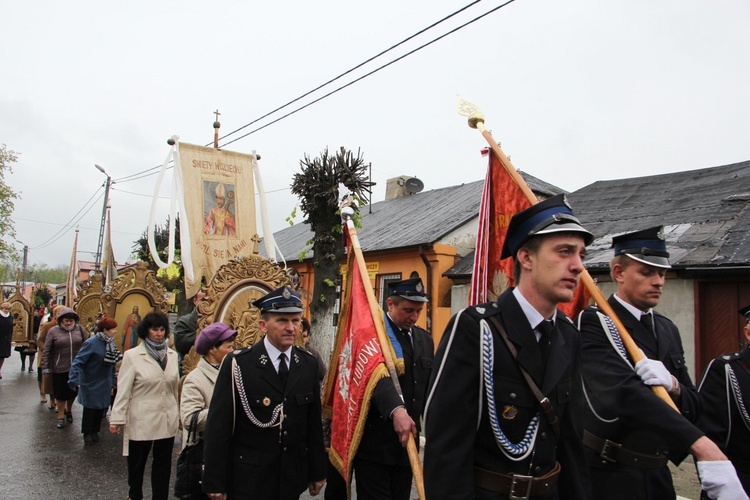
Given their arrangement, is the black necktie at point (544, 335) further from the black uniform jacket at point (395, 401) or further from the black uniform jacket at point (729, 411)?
the black uniform jacket at point (729, 411)

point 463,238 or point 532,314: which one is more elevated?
point 463,238

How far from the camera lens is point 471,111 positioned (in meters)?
4.44

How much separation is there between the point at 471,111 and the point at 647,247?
1.73 m

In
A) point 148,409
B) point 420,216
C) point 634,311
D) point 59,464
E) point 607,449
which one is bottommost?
point 59,464

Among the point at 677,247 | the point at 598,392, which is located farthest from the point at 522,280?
the point at 677,247

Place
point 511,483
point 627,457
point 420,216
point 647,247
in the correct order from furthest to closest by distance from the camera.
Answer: point 420,216 → point 647,247 → point 627,457 → point 511,483

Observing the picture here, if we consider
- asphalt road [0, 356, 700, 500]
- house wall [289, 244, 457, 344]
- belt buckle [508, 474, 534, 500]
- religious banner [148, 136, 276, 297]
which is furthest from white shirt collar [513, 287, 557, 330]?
house wall [289, 244, 457, 344]

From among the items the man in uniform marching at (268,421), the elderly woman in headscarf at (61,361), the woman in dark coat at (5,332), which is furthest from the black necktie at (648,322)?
the woman in dark coat at (5,332)

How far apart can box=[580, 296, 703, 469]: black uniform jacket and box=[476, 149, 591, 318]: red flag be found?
2.70 ft

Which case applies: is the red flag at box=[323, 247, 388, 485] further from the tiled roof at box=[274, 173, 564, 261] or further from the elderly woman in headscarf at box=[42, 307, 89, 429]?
the tiled roof at box=[274, 173, 564, 261]

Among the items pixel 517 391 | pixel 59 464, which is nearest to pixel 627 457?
pixel 517 391

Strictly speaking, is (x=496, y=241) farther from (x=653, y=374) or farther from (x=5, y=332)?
(x=5, y=332)

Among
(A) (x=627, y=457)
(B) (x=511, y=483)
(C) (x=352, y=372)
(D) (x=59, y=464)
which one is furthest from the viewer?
(D) (x=59, y=464)

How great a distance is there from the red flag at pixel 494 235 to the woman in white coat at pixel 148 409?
10.2ft
